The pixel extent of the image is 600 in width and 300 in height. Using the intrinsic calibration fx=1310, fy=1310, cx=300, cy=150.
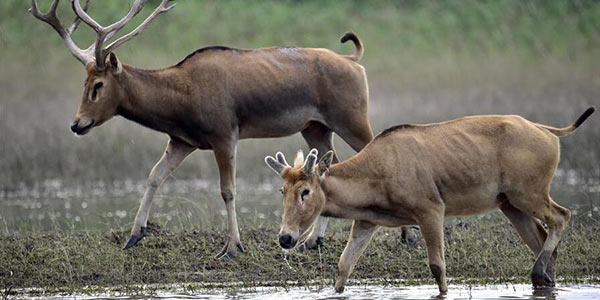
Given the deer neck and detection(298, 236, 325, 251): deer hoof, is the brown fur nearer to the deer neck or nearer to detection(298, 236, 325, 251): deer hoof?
the deer neck

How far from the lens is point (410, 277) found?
41.5ft

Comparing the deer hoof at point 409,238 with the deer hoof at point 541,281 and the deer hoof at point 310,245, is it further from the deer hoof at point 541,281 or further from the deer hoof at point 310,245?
the deer hoof at point 541,281

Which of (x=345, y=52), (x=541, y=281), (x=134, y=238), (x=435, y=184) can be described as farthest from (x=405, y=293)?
(x=345, y=52)

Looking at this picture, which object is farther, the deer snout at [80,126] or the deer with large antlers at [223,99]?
the deer with large antlers at [223,99]

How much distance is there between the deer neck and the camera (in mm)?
13961

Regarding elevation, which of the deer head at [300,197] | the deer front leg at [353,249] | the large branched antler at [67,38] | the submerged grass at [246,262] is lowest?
the submerged grass at [246,262]

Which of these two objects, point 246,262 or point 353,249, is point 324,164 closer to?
point 353,249

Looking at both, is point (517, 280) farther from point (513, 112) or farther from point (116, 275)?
point (513, 112)

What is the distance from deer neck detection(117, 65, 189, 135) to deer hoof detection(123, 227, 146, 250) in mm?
1108

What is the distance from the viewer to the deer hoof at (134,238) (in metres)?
13.6

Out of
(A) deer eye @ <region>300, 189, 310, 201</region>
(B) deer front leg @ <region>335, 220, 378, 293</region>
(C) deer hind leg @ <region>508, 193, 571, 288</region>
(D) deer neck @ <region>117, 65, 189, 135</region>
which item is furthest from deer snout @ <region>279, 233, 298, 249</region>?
(D) deer neck @ <region>117, 65, 189, 135</region>

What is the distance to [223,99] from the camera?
45.9 feet

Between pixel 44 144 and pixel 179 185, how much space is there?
9.45 feet

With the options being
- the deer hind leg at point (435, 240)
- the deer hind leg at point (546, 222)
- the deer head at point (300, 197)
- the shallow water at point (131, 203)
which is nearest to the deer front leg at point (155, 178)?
the shallow water at point (131, 203)
